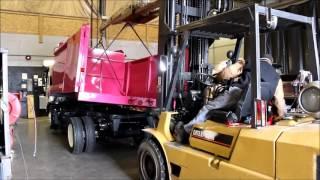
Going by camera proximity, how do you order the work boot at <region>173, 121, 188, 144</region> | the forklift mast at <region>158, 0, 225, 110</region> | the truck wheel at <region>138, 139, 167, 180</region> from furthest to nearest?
the forklift mast at <region>158, 0, 225, 110</region> < the truck wheel at <region>138, 139, 167, 180</region> < the work boot at <region>173, 121, 188, 144</region>

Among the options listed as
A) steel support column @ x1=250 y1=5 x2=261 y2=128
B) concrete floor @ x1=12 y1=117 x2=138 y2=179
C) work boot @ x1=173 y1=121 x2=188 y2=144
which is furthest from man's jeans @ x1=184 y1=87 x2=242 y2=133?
concrete floor @ x1=12 y1=117 x2=138 y2=179

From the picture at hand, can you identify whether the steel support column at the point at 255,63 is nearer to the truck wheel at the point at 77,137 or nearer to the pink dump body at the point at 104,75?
the pink dump body at the point at 104,75

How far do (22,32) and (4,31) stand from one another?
0.78 meters

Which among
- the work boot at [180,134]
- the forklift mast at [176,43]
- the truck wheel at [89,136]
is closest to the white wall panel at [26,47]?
the truck wheel at [89,136]

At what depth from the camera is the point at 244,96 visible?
335 cm

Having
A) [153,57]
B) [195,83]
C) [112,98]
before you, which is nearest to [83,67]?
[112,98]

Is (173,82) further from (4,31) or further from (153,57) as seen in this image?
(4,31)

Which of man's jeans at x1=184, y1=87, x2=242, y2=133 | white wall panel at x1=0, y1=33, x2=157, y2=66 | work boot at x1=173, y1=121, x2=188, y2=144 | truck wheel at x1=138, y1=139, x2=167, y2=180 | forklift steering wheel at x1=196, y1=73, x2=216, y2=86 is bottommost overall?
truck wheel at x1=138, y1=139, x2=167, y2=180

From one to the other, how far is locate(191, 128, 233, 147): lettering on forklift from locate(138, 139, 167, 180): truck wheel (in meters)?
0.74

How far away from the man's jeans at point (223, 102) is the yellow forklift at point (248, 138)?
0.45ft

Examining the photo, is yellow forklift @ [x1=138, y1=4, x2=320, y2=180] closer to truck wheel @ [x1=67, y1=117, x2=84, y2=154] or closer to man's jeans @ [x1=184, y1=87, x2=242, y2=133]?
man's jeans @ [x1=184, y1=87, x2=242, y2=133]

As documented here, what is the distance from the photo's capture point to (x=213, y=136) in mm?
3492

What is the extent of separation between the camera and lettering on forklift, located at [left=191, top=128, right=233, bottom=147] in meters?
3.29

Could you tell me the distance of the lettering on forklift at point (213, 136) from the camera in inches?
129
